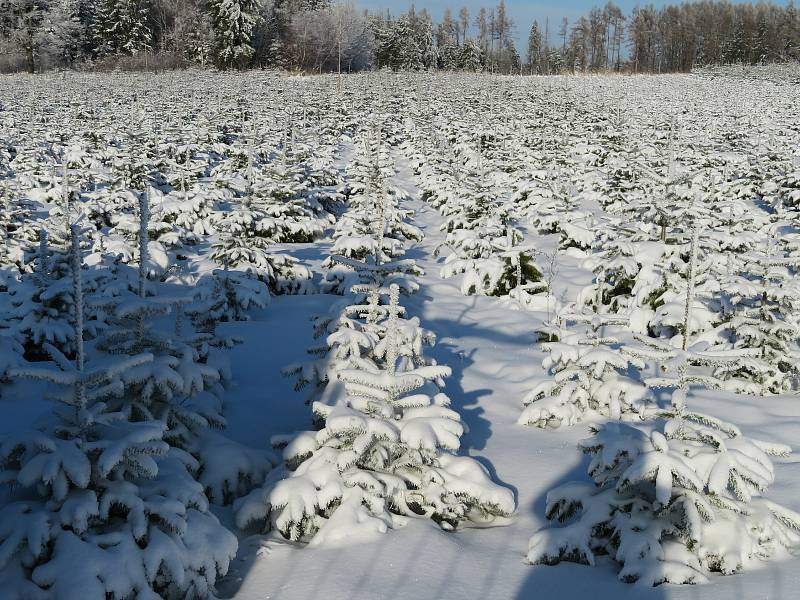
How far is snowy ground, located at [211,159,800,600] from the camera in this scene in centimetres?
356

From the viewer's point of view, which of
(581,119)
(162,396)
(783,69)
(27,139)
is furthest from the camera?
(783,69)

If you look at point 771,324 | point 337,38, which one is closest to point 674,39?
point 337,38

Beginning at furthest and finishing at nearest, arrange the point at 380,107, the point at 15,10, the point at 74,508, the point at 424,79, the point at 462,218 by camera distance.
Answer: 1. the point at 15,10
2. the point at 424,79
3. the point at 380,107
4. the point at 462,218
5. the point at 74,508

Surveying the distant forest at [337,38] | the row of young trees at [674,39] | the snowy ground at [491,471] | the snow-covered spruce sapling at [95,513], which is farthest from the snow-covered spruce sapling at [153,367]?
the row of young trees at [674,39]

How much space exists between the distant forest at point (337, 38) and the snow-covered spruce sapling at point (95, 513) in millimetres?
55276

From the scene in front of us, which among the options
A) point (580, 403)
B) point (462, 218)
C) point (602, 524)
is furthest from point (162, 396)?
point (462, 218)

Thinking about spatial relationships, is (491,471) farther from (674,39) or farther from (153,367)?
(674,39)

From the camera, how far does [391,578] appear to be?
3621 mm

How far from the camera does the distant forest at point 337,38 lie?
56625mm

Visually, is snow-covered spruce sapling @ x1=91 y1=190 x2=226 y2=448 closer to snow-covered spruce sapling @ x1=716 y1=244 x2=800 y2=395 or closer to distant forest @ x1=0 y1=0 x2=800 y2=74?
snow-covered spruce sapling @ x1=716 y1=244 x2=800 y2=395

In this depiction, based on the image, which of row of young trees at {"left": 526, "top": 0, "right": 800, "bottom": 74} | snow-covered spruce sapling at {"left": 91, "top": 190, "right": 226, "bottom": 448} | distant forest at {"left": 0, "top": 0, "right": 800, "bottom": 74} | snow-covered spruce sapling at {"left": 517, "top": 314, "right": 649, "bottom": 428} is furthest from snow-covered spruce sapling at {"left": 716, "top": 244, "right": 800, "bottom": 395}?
row of young trees at {"left": 526, "top": 0, "right": 800, "bottom": 74}

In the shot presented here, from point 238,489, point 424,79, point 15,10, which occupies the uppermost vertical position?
point 15,10

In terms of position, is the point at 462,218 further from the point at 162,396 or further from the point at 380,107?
the point at 380,107

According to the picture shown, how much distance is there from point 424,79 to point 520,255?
4191cm
